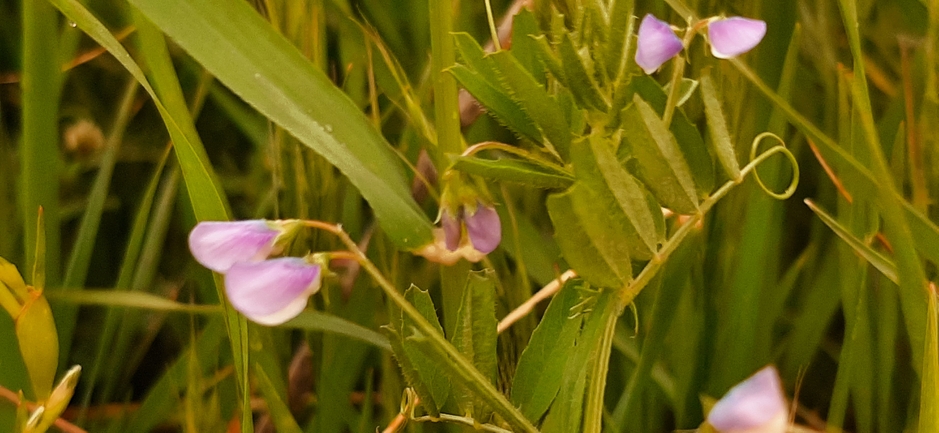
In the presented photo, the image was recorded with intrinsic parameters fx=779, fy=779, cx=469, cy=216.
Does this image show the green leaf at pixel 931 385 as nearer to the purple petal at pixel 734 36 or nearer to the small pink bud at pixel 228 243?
the purple petal at pixel 734 36

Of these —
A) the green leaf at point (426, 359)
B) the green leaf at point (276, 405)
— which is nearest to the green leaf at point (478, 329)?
the green leaf at point (426, 359)

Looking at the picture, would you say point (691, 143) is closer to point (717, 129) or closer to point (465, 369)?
point (717, 129)

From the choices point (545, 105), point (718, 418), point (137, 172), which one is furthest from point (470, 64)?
point (137, 172)

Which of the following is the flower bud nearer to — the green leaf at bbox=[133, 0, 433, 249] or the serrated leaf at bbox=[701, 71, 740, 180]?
the green leaf at bbox=[133, 0, 433, 249]

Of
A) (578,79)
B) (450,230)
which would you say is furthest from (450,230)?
(578,79)

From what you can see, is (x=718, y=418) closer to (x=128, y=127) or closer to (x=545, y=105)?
(x=545, y=105)
